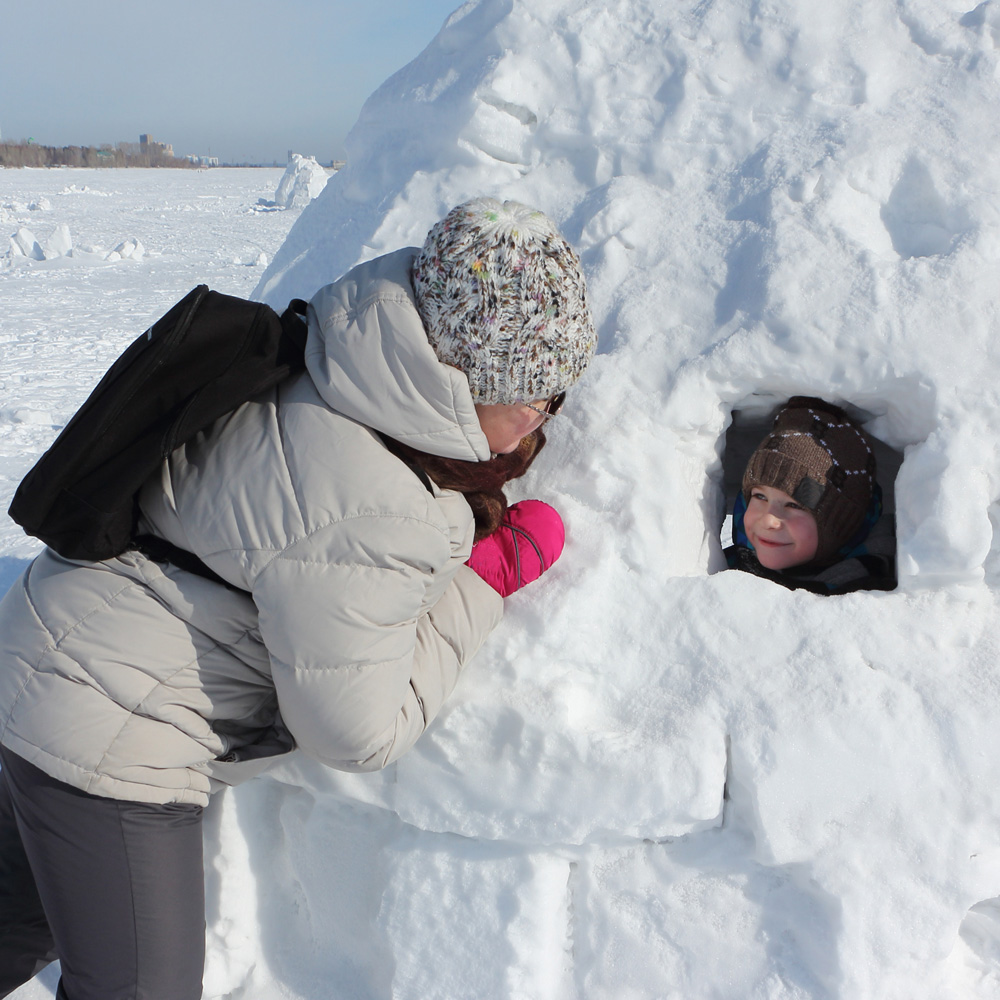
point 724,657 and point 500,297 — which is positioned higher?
point 500,297

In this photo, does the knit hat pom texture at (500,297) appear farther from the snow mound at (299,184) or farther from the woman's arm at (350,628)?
the snow mound at (299,184)

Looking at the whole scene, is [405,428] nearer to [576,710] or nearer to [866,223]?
[576,710]

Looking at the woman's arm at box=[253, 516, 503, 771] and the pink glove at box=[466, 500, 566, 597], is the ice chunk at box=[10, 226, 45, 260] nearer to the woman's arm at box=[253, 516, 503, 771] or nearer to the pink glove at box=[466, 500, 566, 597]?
the pink glove at box=[466, 500, 566, 597]

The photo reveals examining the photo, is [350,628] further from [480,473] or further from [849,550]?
[849,550]

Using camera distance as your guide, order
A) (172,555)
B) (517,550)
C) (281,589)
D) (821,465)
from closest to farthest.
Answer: (281,589) → (172,555) → (517,550) → (821,465)

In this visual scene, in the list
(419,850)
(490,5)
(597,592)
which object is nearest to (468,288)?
(597,592)

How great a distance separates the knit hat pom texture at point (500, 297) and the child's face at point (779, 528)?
0.98 m

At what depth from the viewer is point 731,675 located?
1.67 meters

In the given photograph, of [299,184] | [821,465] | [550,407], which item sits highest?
[550,407]

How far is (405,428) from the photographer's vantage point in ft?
3.90

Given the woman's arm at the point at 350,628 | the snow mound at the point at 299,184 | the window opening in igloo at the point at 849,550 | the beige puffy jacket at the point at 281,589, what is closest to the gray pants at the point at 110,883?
the beige puffy jacket at the point at 281,589

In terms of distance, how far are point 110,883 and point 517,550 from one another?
33.9 inches

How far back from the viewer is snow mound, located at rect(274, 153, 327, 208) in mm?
20469

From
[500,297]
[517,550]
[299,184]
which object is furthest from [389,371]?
[299,184]
